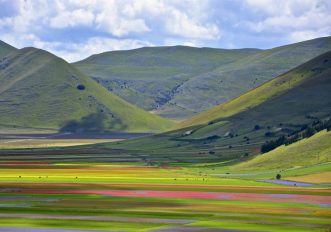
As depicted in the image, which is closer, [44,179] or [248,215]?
[248,215]

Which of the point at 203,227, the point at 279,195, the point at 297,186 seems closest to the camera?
the point at 203,227

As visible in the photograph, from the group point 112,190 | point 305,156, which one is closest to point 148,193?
point 112,190

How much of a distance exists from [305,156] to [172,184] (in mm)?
63452

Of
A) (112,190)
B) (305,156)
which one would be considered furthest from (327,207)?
(305,156)

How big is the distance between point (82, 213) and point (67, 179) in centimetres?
5923

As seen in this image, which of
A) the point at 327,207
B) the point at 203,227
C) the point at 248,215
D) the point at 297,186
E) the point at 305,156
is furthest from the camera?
the point at 305,156

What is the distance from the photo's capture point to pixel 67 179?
15288cm

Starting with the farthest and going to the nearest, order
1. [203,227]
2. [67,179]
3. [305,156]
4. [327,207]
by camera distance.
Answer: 1. [305,156]
2. [67,179]
3. [327,207]
4. [203,227]

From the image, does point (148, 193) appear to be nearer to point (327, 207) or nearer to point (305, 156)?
point (327, 207)

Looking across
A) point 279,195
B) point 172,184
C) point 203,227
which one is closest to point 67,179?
point 172,184

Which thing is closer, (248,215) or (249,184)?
(248,215)

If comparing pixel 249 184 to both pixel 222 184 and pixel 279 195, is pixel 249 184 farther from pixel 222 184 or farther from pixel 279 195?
pixel 279 195

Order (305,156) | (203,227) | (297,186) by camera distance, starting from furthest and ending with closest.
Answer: (305,156) < (297,186) < (203,227)

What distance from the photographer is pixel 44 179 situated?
150 metres
